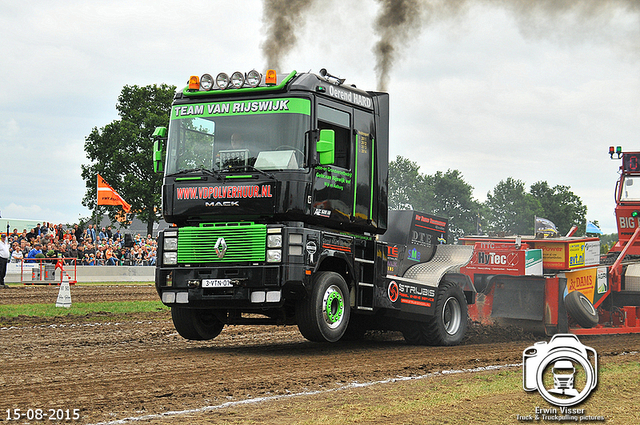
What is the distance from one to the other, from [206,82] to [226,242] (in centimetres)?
227

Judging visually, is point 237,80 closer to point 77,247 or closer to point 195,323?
point 195,323

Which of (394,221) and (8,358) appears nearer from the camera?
(8,358)

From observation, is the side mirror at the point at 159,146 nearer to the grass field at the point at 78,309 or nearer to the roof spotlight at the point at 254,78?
the roof spotlight at the point at 254,78

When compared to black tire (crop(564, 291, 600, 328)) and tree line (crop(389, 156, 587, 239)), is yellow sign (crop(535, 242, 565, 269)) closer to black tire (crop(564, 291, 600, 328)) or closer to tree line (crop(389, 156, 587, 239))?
black tire (crop(564, 291, 600, 328))

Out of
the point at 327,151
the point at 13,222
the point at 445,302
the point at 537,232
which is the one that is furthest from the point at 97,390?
the point at 13,222

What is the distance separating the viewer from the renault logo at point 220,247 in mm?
9594

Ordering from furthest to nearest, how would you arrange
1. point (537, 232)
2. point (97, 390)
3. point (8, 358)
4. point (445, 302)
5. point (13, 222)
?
1. point (13, 222)
2. point (537, 232)
3. point (445, 302)
4. point (8, 358)
5. point (97, 390)

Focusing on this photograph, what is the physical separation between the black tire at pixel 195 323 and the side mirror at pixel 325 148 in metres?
2.78

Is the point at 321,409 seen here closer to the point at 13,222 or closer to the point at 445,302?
the point at 445,302

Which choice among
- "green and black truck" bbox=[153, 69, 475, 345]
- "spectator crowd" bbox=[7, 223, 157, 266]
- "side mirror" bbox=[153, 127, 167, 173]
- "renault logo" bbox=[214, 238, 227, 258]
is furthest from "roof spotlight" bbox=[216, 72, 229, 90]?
"spectator crowd" bbox=[7, 223, 157, 266]

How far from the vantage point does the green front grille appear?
9.45 meters

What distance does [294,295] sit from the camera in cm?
948

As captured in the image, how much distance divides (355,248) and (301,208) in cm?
135

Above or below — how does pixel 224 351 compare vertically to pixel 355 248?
below
